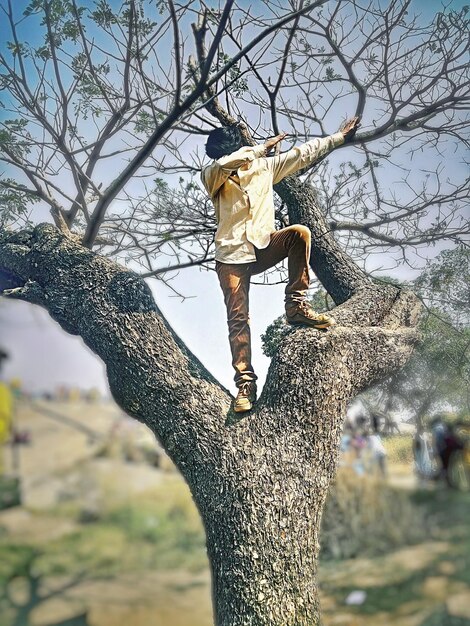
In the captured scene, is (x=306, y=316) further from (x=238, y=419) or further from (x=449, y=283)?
(x=449, y=283)

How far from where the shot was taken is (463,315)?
2.70 m

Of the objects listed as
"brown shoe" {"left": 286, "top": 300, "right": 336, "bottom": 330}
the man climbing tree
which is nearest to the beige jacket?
the man climbing tree

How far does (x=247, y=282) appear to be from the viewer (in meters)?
1.78

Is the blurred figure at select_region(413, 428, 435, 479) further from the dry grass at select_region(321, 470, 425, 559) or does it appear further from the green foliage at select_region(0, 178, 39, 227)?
the green foliage at select_region(0, 178, 39, 227)

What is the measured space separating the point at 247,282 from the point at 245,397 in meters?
0.38

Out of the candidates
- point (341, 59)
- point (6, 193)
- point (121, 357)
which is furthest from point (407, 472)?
point (6, 193)

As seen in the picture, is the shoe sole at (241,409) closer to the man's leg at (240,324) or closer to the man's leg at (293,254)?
the man's leg at (240,324)

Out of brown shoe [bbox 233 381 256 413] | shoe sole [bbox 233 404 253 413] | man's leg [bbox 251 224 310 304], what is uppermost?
man's leg [bbox 251 224 310 304]

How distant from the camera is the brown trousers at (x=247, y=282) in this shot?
1737 mm

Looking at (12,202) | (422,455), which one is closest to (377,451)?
(422,455)

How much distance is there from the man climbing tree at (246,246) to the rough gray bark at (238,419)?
0.08 metres

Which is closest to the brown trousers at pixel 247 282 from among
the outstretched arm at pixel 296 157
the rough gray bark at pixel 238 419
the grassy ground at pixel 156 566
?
the rough gray bark at pixel 238 419

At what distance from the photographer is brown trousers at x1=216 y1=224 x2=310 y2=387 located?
5.70 feet

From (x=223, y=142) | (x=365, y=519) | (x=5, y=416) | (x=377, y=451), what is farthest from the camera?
(x=365, y=519)
